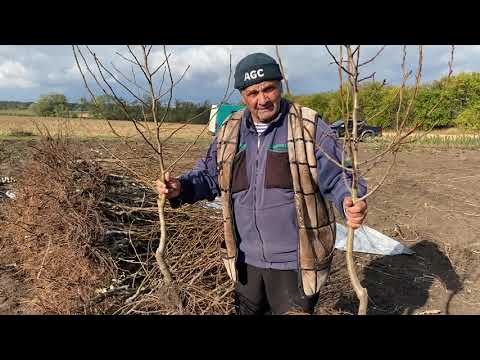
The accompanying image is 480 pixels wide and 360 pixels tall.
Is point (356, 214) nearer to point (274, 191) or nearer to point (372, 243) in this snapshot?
point (274, 191)

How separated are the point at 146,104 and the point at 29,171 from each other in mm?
2589

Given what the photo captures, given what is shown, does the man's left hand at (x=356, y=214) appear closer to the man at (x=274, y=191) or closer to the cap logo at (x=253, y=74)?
the man at (x=274, y=191)

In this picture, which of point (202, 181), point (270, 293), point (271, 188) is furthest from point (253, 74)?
point (270, 293)

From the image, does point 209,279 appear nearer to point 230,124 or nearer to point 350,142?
point 230,124

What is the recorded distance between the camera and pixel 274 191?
196 cm

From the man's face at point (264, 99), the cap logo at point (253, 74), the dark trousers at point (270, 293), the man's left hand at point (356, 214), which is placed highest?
the cap logo at point (253, 74)

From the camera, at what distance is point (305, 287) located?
1.99 metres

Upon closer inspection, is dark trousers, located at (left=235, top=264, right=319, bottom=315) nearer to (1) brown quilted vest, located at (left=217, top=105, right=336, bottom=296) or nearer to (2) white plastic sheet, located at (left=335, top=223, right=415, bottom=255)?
(1) brown quilted vest, located at (left=217, top=105, right=336, bottom=296)

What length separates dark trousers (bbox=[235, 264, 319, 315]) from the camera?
79.8 inches

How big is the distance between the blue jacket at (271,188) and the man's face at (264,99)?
49 mm

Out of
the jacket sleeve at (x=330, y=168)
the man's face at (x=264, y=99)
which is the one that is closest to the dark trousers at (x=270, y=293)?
the jacket sleeve at (x=330, y=168)

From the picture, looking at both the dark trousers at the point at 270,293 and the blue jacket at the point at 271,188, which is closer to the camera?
the blue jacket at the point at 271,188

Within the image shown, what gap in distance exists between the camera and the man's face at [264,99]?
191 cm

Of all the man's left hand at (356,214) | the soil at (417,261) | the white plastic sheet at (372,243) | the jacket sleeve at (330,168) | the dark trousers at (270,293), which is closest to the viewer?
the man's left hand at (356,214)
